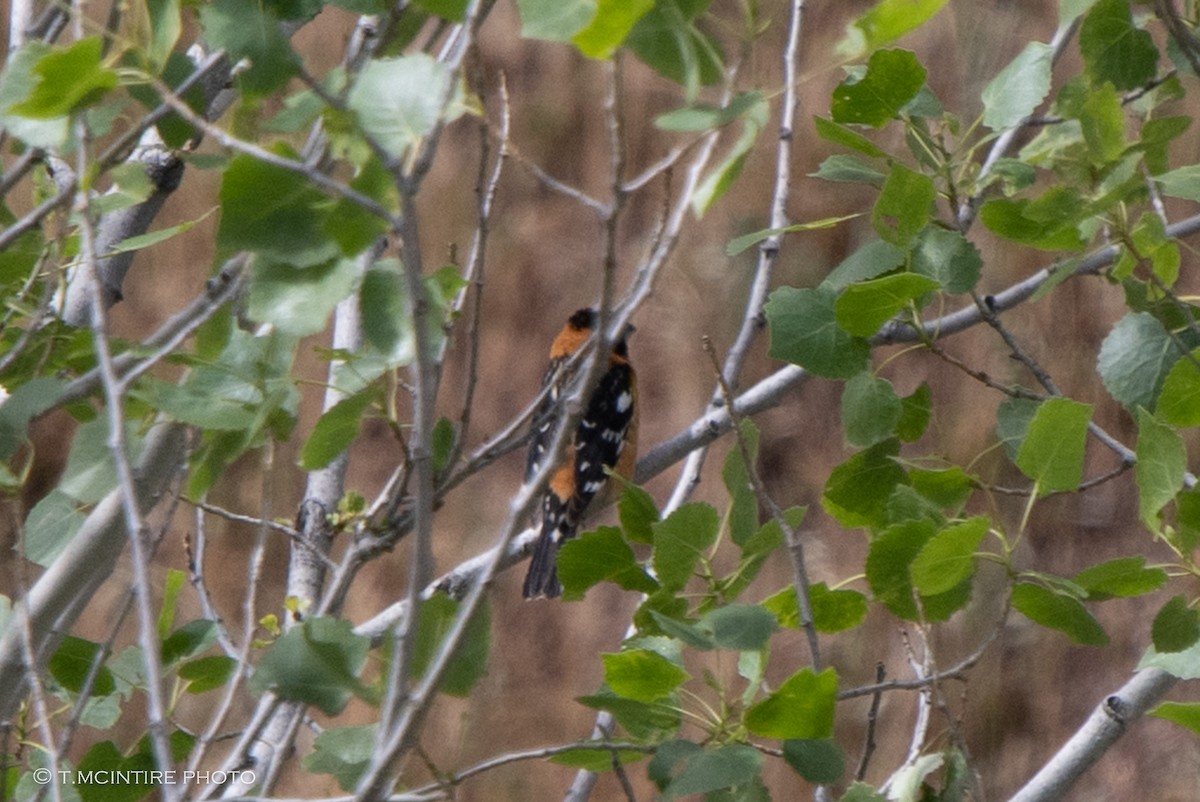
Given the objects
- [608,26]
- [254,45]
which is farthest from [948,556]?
[254,45]

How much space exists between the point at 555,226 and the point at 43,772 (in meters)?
4.01

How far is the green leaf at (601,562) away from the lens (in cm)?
150

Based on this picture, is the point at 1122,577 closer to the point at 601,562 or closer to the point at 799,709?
the point at 799,709

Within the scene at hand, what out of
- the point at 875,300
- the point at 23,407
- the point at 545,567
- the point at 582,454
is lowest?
the point at 545,567

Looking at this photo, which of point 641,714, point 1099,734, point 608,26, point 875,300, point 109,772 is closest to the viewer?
point 608,26

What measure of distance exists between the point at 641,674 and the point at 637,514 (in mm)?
264

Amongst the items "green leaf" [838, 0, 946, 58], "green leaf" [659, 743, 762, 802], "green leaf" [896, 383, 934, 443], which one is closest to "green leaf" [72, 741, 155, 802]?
"green leaf" [659, 743, 762, 802]

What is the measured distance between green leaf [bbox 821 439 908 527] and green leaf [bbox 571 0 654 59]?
901mm

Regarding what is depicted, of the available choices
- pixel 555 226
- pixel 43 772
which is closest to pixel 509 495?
pixel 555 226

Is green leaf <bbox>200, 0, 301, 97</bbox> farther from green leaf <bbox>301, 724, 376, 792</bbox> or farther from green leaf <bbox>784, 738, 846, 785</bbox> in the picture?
green leaf <bbox>784, 738, 846, 785</bbox>

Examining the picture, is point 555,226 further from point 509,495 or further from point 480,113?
point 480,113

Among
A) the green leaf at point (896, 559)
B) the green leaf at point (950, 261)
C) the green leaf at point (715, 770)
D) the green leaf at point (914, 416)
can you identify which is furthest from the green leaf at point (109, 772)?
the green leaf at point (950, 261)

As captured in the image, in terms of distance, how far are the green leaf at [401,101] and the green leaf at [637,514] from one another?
733 millimetres

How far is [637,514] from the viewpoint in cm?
158
